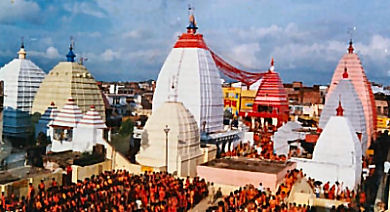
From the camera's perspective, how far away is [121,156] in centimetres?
1619

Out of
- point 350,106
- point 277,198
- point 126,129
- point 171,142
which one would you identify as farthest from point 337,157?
point 126,129

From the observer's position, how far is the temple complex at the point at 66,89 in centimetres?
2155

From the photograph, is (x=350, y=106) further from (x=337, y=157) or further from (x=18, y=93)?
(x=18, y=93)

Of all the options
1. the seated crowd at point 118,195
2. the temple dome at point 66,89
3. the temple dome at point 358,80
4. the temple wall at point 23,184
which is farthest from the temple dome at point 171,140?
the temple dome at point 358,80

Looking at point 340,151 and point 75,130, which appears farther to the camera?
point 75,130

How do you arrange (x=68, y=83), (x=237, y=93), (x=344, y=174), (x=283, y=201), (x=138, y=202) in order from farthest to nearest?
(x=237, y=93) < (x=68, y=83) < (x=344, y=174) < (x=283, y=201) < (x=138, y=202)

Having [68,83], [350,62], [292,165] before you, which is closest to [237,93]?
[350,62]

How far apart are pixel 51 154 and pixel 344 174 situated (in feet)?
35.3

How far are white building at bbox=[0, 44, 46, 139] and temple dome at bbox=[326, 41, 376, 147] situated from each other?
1545 centimetres

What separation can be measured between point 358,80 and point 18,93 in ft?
57.6

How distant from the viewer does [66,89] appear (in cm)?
2161

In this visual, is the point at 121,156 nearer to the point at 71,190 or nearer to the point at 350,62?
the point at 71,190

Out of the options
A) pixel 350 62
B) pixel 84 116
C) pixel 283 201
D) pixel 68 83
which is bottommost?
pixel 283 201

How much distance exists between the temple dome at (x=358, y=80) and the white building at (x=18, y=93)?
15451mm
